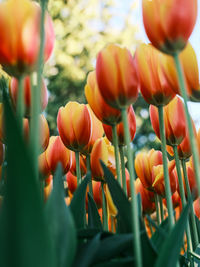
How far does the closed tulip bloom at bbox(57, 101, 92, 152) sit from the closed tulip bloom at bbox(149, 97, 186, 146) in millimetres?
130

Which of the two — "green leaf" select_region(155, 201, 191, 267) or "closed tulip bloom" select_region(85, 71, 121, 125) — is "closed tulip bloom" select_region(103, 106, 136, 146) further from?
"green leaf" select_region(155, 201, 191, 267)

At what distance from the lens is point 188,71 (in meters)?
0.57

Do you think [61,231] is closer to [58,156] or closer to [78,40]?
[58,156]

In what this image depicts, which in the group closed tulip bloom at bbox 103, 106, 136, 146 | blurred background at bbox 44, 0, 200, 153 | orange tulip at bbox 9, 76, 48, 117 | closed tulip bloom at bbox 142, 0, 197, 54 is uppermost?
blurred background at bbox 44, 0, 200, 153

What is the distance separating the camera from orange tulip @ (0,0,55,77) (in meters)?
0.41

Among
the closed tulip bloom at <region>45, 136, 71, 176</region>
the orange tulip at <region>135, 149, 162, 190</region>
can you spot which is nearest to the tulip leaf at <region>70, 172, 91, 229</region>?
the closed tulip bloom at <region>45, 136, 71, 176</region>

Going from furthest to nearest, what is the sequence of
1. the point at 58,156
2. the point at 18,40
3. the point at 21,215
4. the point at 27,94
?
the point at 58,156 < the point at 27,94 < the point at 18,40 < the point at 21,215

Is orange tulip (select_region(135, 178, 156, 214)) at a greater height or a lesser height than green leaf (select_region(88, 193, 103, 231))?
greater

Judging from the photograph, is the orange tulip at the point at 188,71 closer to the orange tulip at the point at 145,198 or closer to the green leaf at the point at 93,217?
the green leaf at the point at 93,217

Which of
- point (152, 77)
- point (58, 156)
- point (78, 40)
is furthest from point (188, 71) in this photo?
point (78, 40)

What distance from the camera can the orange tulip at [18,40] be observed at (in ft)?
1.35

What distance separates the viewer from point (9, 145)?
282mm

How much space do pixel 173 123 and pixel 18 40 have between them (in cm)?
35

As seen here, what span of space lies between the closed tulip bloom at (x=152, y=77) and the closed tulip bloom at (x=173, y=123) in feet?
0.35
